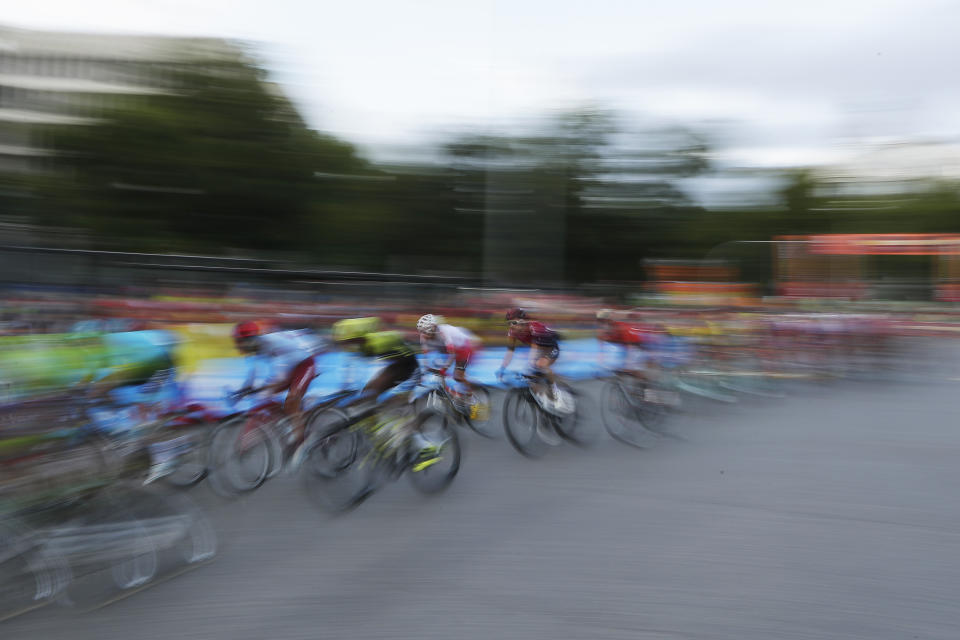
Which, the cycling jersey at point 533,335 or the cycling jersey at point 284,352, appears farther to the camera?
the cycling jersey at point 533,335

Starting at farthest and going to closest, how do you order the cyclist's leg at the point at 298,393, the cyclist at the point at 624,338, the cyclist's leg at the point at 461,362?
the cyclist at the point at 624,338 < the cyclist's leg at the point at 461,362 < the cyclist's leg at the point at 298,393

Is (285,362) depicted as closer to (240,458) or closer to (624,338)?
(240,458)

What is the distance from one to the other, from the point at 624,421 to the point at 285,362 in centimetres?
374

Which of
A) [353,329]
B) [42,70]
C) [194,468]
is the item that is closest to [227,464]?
[194,468]

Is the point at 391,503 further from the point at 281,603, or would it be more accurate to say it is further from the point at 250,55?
the point at 250,55

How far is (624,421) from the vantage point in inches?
387

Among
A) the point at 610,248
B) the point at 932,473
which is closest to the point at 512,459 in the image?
the point at 932,473

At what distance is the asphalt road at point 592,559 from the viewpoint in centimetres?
452

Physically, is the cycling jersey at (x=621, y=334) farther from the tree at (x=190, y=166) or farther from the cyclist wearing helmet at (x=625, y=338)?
the tree at (x=190, y=166)

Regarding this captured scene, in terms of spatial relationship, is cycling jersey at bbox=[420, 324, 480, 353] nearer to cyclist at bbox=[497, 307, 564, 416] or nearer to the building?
cyclist at bbox=[497, 307, 564, 416]

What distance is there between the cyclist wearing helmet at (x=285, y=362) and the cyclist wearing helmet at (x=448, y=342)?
119 centimetres

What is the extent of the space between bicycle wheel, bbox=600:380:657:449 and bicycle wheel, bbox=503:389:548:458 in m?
1.00

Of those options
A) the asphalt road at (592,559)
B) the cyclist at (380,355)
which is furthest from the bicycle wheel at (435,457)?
the cyclist at (380,355)

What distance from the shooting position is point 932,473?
323 inches
